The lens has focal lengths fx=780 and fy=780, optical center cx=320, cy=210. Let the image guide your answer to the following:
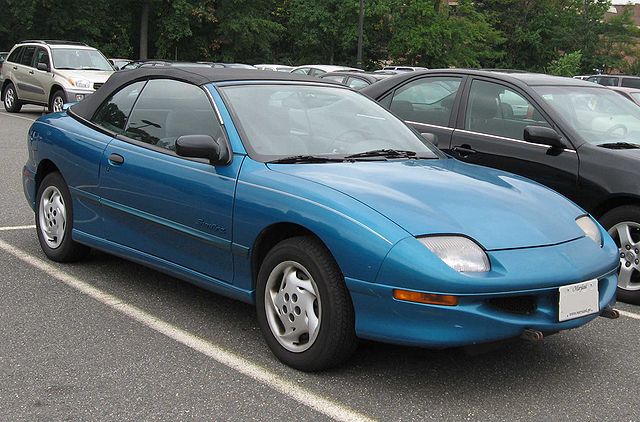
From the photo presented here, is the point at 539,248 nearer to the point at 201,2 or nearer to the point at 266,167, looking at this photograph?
the point at 266,167

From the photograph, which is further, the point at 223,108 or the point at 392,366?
the point at 223,108

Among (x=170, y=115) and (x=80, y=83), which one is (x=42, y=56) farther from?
(x=170, y=115)

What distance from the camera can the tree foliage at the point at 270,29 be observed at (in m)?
43.8

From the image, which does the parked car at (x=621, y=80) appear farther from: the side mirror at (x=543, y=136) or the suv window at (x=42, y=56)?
the side mirror at (x=543, y=136)

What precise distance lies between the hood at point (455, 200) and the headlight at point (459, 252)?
0.12 feet

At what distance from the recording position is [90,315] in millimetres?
4551

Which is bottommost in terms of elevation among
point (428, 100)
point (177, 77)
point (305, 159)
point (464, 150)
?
point (464, 150)

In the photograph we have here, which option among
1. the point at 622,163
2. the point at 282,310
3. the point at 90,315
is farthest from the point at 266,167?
the point at 622,163

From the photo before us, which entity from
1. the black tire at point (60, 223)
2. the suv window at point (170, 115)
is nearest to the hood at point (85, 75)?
the black tire at point (60, 223)

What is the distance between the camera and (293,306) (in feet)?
12.4

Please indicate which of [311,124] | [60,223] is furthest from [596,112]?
[60,223]

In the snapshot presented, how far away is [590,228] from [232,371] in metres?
2.00

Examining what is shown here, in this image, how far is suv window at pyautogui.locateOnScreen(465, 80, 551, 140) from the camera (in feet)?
19.9

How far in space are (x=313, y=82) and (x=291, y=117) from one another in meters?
0.60
